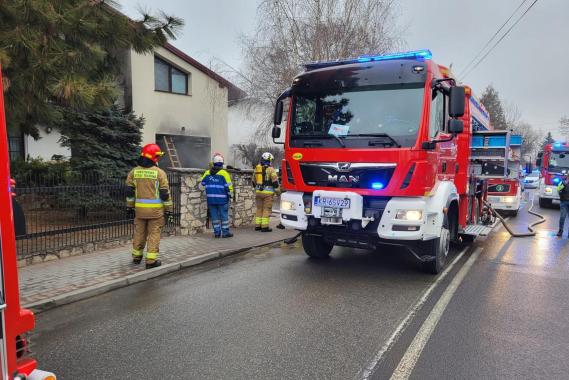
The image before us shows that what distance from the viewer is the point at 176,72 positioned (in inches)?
697

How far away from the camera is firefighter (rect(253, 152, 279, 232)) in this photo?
32.4ft

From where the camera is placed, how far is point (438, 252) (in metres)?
6.11

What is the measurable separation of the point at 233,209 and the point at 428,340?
7.10 metres

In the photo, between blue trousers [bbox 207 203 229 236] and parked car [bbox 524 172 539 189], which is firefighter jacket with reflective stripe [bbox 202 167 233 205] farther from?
parked car [bbox 524 172 539 189]

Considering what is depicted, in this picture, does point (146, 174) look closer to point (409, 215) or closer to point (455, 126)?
point (409, 215)

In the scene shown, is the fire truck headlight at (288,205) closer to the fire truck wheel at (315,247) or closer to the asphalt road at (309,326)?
the fire truck wheel at (315,247)

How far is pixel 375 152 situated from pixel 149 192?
10.6 feet

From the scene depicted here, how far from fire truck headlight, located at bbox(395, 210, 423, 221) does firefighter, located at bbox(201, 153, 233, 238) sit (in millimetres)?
4292

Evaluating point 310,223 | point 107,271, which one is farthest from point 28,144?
point 310,223

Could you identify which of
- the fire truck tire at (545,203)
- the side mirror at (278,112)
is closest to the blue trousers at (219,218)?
the side mirror at (278,112)

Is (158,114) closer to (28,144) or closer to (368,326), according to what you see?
(28,144)

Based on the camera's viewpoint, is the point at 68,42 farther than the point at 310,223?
No

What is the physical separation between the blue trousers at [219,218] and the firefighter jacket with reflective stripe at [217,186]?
0.51 feet

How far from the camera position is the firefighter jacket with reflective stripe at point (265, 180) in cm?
989
